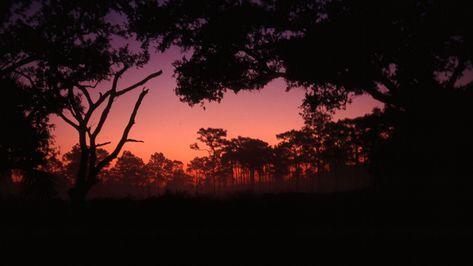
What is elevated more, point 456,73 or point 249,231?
point 456,73

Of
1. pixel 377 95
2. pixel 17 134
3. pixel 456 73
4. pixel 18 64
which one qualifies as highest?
pixel 18 64

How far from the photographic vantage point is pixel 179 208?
10.3 metres

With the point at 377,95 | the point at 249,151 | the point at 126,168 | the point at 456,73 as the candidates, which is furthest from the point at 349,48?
the point at 126,168

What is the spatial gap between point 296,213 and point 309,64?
16.1 ft

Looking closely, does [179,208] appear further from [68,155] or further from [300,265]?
[68,155]

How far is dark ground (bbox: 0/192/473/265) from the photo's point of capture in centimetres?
582

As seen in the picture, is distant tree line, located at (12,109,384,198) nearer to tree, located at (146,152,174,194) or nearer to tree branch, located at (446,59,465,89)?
tree, located at (146,152,174,194)

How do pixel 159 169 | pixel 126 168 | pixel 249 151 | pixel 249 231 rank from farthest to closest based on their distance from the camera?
pixel 159 169
pixel 126 168
pixel 249 151
pixel 249 231

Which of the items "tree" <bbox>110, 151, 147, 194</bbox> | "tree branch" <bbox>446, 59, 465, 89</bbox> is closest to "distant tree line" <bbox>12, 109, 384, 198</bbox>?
"tree" <bbox>110, 151, 147, 194</bbox>

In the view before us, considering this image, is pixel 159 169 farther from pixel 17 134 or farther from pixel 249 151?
pixel 17 134

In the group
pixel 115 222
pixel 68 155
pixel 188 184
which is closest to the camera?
pixel 115 222

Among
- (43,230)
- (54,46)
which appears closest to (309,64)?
(54,46)

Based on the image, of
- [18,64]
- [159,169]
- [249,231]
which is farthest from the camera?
[159,169]

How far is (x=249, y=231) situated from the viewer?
26.6 ft
